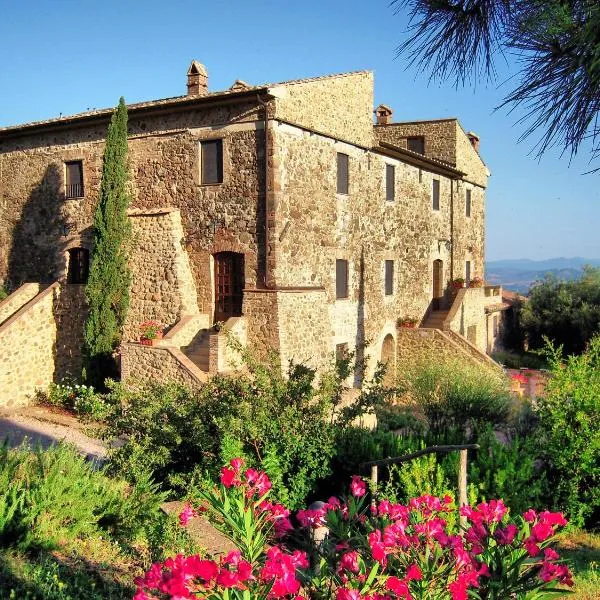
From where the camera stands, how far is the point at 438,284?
2436 centimetres

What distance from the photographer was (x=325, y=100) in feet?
54.4

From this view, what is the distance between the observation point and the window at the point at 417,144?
2545 centimetres

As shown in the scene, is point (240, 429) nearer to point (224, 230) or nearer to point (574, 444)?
point (574, 444)

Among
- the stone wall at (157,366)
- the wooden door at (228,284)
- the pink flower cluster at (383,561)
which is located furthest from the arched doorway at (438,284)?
the pink flower cluster at (383,561)

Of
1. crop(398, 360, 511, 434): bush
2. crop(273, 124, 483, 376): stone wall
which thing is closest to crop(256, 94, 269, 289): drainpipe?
crop(273, 124, 483, 376): stone wall

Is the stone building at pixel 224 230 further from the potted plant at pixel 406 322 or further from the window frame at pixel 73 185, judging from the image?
the potted plant at pixel 406 322

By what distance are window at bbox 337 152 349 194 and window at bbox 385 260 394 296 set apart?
3.63 m

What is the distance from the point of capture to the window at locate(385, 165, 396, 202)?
20.2m

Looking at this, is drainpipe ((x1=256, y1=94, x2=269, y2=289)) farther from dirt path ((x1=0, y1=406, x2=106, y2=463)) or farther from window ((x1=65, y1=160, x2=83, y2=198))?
window ((x1=65, y1=160, x2=83, y2=198))

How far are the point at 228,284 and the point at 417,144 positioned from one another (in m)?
12.7

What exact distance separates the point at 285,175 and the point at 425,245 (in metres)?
9.05

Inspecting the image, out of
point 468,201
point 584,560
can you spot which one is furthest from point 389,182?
point 584,560

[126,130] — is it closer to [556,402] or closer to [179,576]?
[556,402]

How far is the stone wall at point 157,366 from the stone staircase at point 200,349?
26.4 inches
